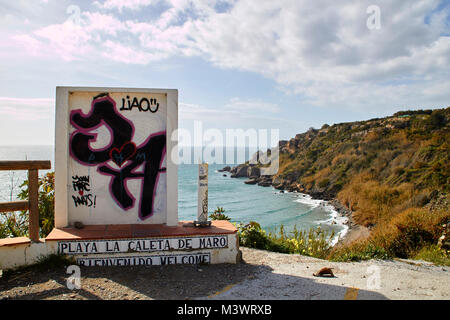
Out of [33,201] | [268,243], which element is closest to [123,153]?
[33,201]

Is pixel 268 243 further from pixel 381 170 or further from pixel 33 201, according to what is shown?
pixel 381 170

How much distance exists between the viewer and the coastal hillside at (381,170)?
552 inches

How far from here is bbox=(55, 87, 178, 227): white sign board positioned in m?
6.04

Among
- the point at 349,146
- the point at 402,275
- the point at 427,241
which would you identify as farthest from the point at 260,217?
the point at 402,275

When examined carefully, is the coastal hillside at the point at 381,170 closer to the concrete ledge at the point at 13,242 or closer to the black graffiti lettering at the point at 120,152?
the black graffiti lettering at the point at 120,152

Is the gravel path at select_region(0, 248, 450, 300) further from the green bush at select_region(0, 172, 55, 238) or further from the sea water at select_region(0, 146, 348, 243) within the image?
the sea water at select_region(0, 146, 348, 243)

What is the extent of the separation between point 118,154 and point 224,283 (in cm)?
313

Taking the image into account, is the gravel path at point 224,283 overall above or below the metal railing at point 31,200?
below

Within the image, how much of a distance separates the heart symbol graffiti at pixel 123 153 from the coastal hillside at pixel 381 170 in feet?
21.2

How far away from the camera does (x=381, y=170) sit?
3953cm

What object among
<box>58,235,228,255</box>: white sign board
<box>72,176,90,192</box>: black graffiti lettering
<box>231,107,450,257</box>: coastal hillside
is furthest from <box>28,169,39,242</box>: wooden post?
<box>231,107,450,257</box>: coastal hillside

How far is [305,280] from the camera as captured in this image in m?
5.02

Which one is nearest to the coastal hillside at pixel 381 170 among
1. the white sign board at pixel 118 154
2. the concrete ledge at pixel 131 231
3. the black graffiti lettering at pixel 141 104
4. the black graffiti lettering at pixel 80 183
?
the concrete ledge at pixel 131 231
